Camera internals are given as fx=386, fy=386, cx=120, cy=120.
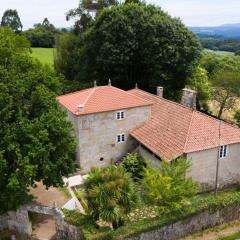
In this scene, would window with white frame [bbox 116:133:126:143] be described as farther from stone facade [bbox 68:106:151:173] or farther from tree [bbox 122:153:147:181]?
tree [bbox 122:153:147:181]

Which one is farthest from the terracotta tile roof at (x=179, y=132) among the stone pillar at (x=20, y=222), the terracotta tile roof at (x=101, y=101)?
the stone pillar at (x=20, y=222)

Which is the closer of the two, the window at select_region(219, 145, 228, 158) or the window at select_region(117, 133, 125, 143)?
the window at select_region(219, 145, 228, 158)

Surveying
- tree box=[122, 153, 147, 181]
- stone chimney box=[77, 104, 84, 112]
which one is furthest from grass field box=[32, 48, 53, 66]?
tree box=[122, 153, 147, 181]

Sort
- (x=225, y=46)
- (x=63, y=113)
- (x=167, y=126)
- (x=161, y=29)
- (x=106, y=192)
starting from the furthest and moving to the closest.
A: (x=225, y=46), (x=161, y=29), (x=167, y=126), (x=63, y=113), (x=106, y=192)

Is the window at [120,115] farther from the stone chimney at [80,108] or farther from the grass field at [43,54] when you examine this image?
the grass field at [43,54]

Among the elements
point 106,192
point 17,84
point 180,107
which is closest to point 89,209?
point 106,192

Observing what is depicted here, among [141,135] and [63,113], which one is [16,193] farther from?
[141,135]
